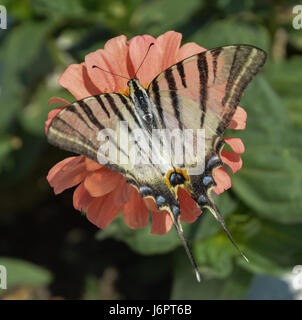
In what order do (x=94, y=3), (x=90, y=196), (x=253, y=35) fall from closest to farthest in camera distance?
(x=90, y=196) < (x=253, y=35) < (x=94, y=3)

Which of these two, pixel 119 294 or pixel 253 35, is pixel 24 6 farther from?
pixel 119 294

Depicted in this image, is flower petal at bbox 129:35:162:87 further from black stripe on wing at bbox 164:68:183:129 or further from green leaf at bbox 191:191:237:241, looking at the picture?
green leaf at bbox 191:191:237:241

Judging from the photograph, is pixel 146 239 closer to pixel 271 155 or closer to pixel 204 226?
pixel 204 226

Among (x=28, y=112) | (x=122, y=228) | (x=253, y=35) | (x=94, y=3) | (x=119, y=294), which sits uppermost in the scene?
(x=94, y=3)

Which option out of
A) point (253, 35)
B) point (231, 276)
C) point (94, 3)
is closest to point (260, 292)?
point (231, 276)

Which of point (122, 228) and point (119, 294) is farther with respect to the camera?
point (119, 294)

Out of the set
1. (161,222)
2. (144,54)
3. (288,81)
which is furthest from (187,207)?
(288,81)

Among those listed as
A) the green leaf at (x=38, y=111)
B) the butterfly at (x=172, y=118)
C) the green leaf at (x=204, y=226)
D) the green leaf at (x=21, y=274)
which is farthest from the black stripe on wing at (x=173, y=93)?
the green leaf at (x=21, y=274)
